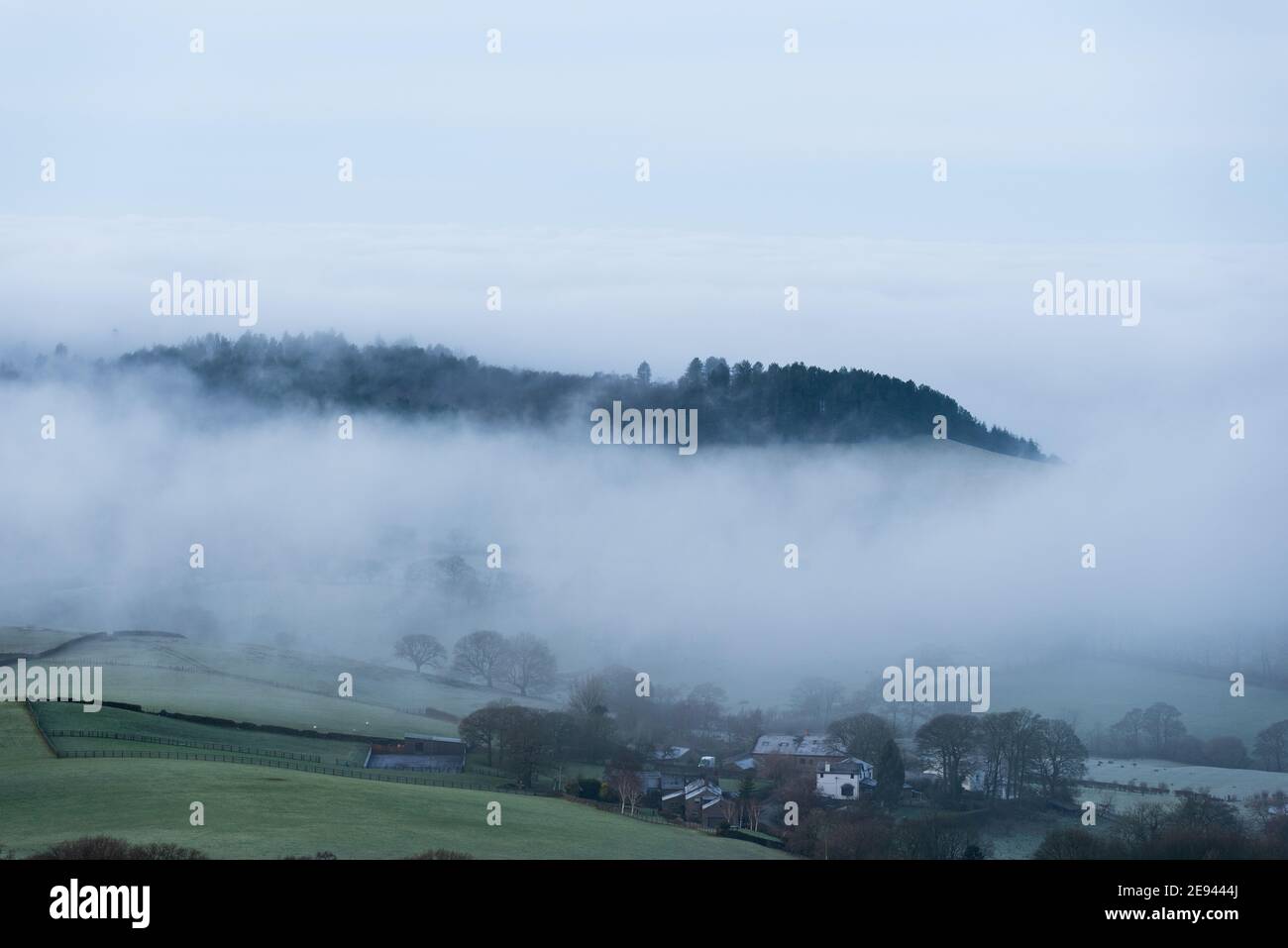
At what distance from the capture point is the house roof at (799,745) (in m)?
112

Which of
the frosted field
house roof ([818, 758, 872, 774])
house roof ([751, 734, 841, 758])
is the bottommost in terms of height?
the frosted field

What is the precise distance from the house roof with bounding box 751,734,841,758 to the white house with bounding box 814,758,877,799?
3.28m

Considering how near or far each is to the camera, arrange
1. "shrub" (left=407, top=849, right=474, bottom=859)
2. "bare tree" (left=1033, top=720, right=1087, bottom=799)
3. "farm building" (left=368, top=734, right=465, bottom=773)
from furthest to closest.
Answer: "bare tree" (left=1033, top=720, right=1087, bottom=799) < "farm building" (left=368, top=734, right=465, bottom=773) < "shrub" (left=407, top=849, right=474, bottom=859)

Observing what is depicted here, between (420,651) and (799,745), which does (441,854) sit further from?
(420,651)

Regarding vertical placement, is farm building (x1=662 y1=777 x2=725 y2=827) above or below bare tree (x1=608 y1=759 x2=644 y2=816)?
below

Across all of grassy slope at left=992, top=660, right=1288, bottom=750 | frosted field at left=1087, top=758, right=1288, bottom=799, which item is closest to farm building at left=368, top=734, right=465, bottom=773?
frosted field at left=1087, top=758, right=1288, bottom=799

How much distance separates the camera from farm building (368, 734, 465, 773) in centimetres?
9562

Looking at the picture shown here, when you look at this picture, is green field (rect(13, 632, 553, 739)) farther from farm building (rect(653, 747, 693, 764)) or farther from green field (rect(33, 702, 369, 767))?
farm building (rect(653, 747, 693, 764))

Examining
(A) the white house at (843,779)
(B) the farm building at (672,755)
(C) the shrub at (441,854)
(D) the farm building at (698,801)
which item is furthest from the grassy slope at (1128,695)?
(C) the shrub at (441,854)

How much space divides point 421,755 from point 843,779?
99.2 feet

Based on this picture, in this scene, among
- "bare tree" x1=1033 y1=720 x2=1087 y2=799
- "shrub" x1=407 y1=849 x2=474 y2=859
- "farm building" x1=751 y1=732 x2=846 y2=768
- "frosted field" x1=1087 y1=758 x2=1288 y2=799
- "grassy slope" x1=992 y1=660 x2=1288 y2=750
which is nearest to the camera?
"shrub" x1=407 y1=849 x2=474 y2=859
